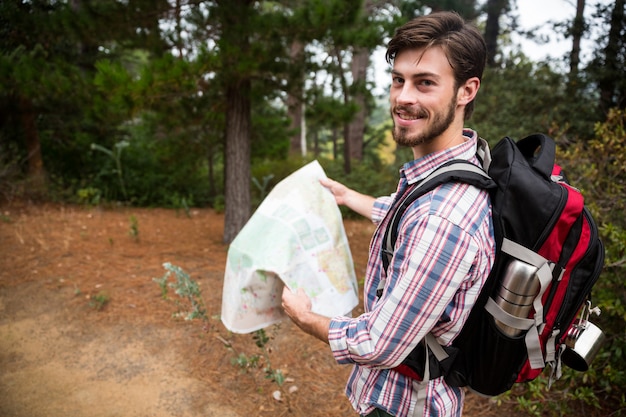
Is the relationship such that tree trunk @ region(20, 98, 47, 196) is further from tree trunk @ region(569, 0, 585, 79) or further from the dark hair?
tree trunk @ region(569, 0, 585, 79)

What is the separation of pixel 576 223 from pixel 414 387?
2.38 feet

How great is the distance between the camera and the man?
108 cm

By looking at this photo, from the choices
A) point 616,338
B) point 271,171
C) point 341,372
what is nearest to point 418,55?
point 616,338

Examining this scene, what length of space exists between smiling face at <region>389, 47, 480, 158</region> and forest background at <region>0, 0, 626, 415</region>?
167cm

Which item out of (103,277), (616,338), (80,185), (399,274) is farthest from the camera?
(80,185)

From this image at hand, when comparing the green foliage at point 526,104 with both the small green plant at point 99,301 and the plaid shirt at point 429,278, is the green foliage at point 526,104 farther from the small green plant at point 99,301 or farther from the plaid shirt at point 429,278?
the plaid shirt at point 429,278

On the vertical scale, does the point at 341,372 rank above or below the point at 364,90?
below

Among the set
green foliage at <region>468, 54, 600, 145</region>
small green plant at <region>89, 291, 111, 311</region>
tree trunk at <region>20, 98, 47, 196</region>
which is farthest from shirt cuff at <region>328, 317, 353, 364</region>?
tree trunk at <region>20, 98, 47, 196</region>

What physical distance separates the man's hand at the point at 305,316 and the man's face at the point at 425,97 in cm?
68

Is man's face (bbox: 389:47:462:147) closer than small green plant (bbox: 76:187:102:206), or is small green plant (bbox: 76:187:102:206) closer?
man's face (bbox: 389:47:462:147)

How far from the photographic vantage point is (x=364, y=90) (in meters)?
5.01

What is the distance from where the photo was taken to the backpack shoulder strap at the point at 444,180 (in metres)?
1.13

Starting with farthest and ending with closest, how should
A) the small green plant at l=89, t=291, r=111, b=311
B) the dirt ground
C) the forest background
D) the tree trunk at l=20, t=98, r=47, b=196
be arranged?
1. the tree trunk at l=20, t=98, r=47, b=196
2. the small green plant at l=89, t=291, r=111, b=311
3. the forest background
4. the dirt ground

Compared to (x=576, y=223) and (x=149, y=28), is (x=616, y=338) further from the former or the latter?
(x=149, y=28)
